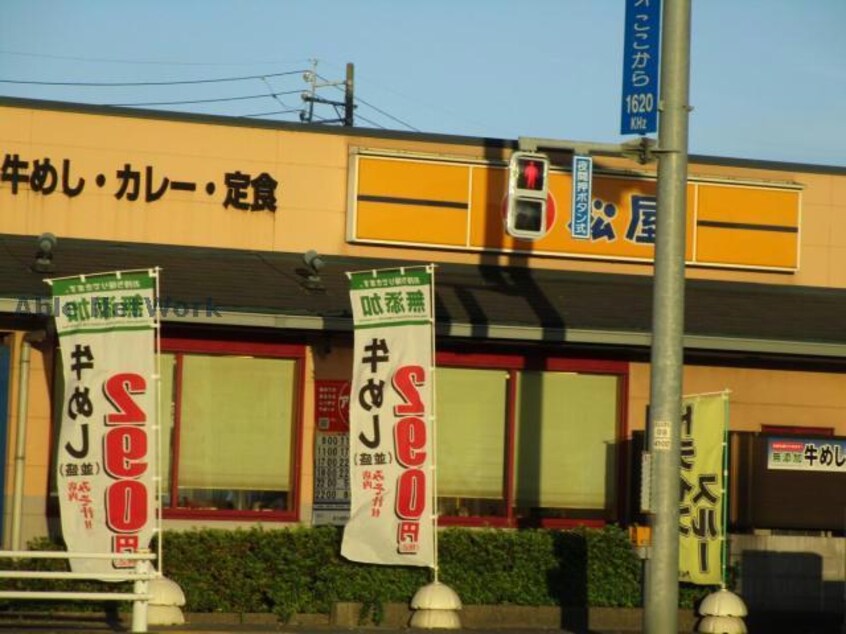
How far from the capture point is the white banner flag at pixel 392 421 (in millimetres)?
18359

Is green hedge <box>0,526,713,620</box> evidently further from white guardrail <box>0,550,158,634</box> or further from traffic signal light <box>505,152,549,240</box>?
traffic signal light <box>505,152,549,240</box>

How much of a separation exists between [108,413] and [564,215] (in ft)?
23.9

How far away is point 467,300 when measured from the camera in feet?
66.4

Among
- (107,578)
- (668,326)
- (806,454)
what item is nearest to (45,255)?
(107,578)

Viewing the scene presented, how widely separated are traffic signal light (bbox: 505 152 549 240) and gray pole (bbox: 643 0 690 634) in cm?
223

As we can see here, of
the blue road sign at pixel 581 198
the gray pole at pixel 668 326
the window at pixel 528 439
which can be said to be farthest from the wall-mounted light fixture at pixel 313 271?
the gray pole at pixel 668 326

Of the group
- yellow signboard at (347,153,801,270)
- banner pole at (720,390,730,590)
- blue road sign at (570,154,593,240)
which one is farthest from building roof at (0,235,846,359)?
banner pole at (720,390,730,590)


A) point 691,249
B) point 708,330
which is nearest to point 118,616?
point 708,330

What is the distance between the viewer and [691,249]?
22.1 metres

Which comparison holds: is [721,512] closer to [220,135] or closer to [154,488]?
[154,488]

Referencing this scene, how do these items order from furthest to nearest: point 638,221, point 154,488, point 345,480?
point 638,221 < point 345,480 < point 154,488

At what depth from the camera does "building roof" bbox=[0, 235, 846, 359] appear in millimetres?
18859

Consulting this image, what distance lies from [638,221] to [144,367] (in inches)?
309

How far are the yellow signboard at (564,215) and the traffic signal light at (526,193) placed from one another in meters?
3.55
